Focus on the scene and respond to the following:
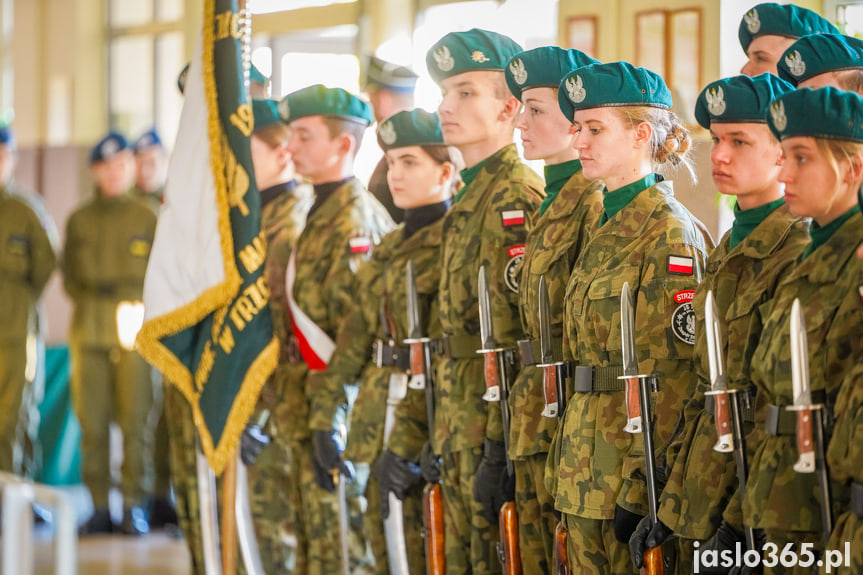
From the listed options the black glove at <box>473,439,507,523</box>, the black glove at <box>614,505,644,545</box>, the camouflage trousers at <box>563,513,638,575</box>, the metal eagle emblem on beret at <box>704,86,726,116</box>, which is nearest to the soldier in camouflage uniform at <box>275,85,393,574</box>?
the black glove at <box>473,439,507,523</box>

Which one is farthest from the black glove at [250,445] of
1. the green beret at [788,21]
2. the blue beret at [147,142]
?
the blue beret at [147,142]

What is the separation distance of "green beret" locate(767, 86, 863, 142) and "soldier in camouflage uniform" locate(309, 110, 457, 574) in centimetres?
151

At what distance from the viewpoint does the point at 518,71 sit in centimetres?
310

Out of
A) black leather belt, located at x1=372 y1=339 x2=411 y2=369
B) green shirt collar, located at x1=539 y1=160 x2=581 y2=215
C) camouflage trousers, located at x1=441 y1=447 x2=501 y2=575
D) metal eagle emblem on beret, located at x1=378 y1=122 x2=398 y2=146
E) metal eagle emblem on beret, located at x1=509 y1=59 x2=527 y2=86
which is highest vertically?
metal eagle emblem on beret, located at x1=509 y1=59 x2=527 y2=86

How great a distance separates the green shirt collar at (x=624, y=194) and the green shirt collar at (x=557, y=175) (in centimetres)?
26

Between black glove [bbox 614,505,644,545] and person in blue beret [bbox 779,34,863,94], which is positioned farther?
black glove [bbox 614,505,644,545]

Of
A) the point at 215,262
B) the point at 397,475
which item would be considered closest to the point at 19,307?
the point at 215,262

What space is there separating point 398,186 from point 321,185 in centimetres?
62

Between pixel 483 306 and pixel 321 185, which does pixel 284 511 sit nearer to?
pixel 321 185

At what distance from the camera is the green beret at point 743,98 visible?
8.09 ft

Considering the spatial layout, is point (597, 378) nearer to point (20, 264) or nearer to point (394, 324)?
point (394, 324)

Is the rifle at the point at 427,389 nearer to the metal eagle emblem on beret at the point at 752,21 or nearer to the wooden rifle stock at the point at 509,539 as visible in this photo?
the wooden rifle stock at the point at 509,539

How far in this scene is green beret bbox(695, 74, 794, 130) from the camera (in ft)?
8.09

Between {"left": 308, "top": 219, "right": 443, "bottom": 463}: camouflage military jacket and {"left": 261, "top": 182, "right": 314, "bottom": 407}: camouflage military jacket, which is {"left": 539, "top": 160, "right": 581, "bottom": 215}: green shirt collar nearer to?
{"left": 308, "top": 219, "right": 443, "bottom": 463}: camouflage military jacket
